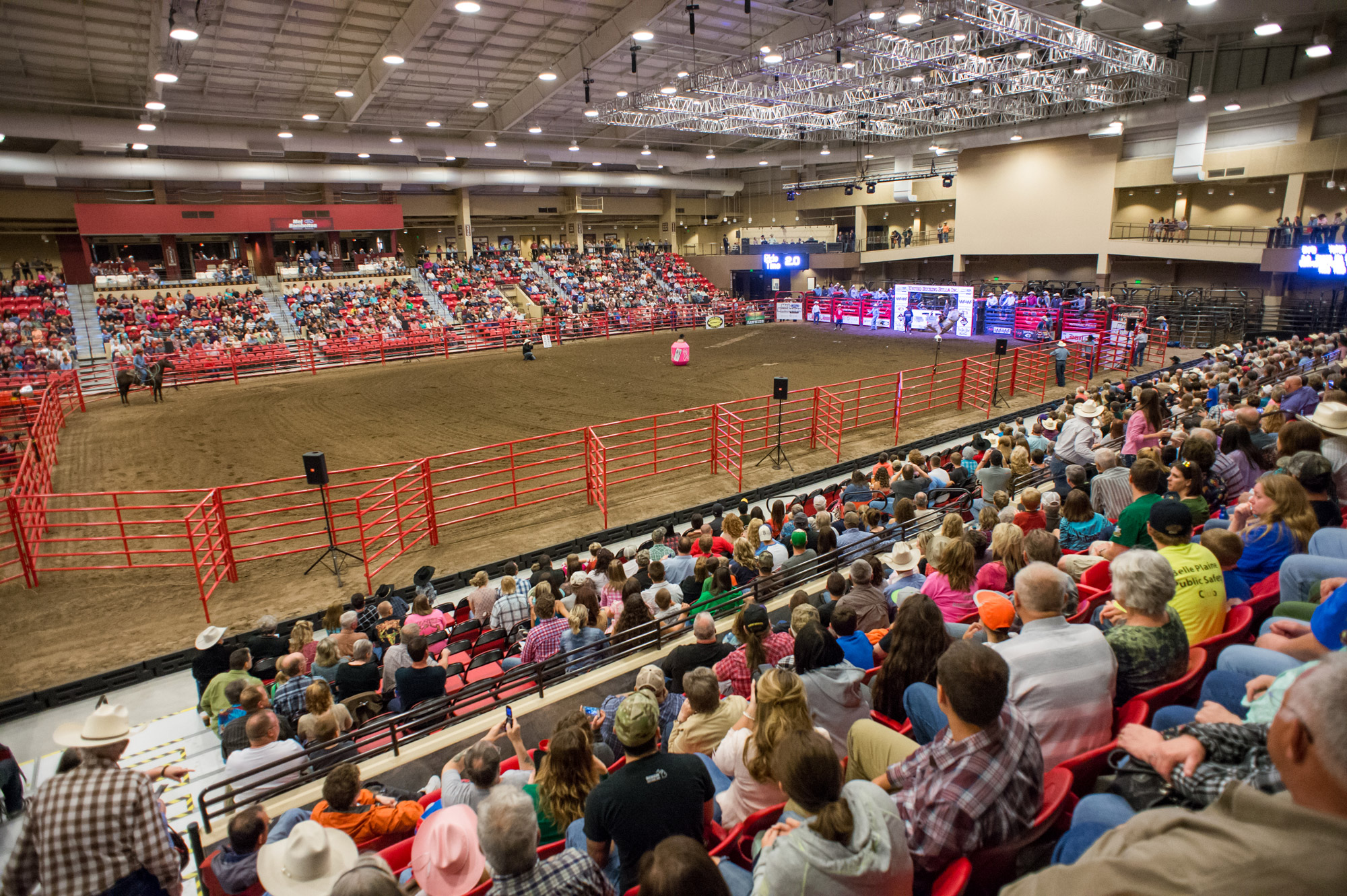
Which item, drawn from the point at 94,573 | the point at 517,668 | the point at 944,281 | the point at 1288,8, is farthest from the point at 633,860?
the point at 944,281

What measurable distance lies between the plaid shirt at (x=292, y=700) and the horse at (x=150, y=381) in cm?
1902

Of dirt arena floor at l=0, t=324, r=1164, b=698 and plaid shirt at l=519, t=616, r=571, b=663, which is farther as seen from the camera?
dirt arena floor at l=0, t=324, r=1164, b=698

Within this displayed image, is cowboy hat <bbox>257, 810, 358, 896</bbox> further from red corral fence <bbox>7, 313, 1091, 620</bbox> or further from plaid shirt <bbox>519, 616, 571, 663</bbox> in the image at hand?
red corral fence <bbox>7, 313, 1091, 620</bbox>

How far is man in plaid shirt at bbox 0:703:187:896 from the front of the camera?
2.93 m

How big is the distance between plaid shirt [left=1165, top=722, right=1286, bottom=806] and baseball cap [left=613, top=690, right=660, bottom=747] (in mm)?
1740

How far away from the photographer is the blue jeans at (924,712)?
307 cm

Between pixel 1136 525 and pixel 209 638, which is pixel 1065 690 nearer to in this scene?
pixel 1136 525

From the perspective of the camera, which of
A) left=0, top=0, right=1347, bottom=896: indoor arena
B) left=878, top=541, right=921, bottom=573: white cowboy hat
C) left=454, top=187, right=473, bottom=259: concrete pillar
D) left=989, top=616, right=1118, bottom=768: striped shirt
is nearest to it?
left=0, top=0, right=1347, bottom=896: indoor arena

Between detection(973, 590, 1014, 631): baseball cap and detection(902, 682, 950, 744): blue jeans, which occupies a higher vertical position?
detection(973, 590, 1014, 631): baseball cap

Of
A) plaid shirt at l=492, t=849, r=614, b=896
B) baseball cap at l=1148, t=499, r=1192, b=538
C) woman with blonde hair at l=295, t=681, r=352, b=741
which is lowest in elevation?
woman with blonde hair at l=295, t=681, r=352, b=741

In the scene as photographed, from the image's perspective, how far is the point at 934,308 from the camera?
3162 cm

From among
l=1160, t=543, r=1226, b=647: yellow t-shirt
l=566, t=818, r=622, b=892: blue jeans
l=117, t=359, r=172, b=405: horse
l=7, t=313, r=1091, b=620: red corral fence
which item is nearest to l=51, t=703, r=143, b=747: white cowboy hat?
l=566, t=818, r=622, b=892: blue jeans

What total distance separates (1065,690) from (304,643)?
6.23 m

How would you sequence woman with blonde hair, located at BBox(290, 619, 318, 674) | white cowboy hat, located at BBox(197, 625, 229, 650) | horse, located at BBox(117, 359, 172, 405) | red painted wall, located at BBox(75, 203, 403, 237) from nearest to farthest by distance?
woman with blonde hair, located at BBox(290, 619, 318, 674)
white cowboy hat, located at BBox(197, 625, 229, 650)
horse, located at BBox(117, 359, 172, 405)
red painted wall, located at BBox(75, 203, 403, 237)
